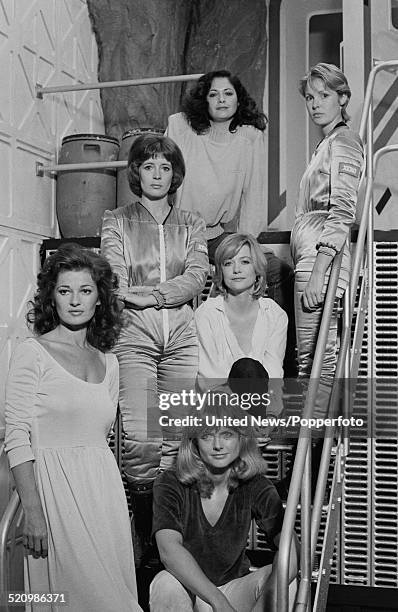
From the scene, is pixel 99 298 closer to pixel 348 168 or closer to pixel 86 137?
pixel 348 168

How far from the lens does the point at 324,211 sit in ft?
8.39

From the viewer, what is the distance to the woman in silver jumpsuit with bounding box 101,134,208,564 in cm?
249

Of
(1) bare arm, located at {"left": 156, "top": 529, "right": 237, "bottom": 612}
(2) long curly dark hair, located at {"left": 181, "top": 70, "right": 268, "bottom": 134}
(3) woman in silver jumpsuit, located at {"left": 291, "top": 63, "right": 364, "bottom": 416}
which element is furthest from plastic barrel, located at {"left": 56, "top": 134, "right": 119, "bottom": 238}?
(1) bare arm, located at {"left": 156, "top": 529, "right": 237, "bottom": 612}

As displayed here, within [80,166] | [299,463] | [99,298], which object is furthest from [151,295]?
[80,166]

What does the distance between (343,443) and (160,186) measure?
2.96ft

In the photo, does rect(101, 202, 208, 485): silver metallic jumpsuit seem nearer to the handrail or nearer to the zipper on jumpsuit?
the zipper on jumpsuit

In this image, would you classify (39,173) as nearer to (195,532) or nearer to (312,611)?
(195,532)

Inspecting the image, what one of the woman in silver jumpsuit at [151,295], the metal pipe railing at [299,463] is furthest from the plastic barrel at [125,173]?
the metal pipe railing at [299,463]

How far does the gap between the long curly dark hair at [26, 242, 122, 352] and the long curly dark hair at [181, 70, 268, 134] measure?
0.66m

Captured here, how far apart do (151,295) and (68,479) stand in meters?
0.57

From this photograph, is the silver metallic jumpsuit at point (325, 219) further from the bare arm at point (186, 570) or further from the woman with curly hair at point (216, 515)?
the bare arm at point (186, 570)

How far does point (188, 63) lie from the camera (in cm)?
458

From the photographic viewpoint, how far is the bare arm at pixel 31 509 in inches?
83.7

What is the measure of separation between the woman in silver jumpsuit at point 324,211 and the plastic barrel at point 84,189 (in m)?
1.25
